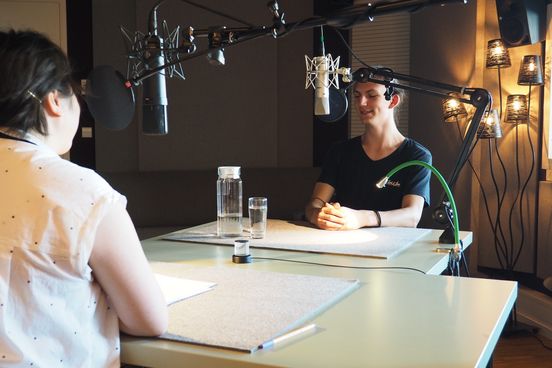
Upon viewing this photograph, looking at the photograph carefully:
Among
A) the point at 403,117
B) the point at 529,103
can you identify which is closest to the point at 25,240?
the point at 529,103

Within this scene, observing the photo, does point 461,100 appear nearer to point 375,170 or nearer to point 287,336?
point 375,170

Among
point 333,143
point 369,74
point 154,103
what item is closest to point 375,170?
point 369,74

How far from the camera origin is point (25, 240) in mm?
922

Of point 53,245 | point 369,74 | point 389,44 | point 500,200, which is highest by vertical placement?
point 389,44

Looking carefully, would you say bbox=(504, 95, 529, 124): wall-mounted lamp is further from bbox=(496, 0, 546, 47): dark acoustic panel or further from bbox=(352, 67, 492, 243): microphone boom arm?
bbox=(352, 67, 492, 243): microphone boom arm

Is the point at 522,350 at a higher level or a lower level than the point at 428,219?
lower

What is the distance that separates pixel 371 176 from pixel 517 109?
135 centimetres

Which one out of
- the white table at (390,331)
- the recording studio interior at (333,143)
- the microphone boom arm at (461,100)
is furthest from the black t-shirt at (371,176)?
the white table at (390,331)

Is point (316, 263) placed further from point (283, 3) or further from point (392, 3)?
point (283, 3)

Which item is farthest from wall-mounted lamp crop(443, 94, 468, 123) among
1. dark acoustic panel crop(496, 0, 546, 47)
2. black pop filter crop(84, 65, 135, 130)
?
black pop filter crop(84, 65, 135, 130)

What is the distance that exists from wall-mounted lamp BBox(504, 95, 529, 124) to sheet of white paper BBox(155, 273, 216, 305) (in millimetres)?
2708

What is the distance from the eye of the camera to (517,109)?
352cm

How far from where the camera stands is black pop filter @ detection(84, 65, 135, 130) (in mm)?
1723

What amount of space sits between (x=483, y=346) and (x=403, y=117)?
11.6 feet
